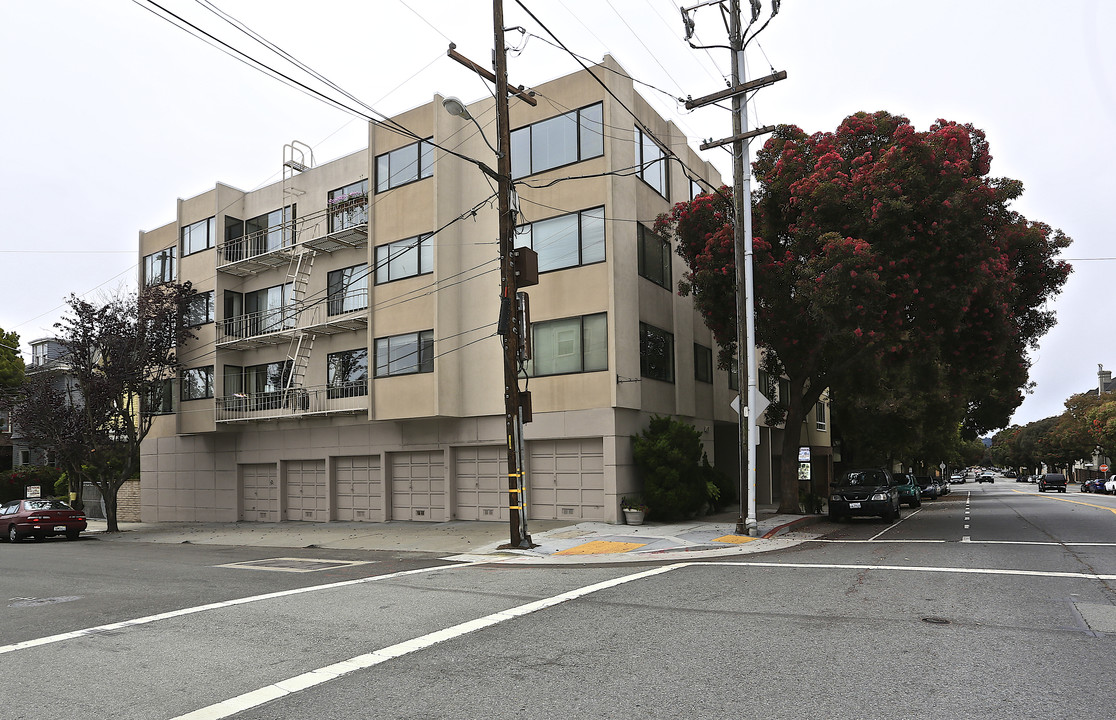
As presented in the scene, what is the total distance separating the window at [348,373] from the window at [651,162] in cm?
1081

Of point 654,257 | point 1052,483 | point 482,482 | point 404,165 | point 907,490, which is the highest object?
point 404,165

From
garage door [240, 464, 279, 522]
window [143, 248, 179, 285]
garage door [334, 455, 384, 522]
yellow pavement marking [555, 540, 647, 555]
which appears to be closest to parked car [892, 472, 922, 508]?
yellow pavement marking [555, 540, 647, 555]

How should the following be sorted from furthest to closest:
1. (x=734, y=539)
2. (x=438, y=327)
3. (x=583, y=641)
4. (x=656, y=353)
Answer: (x=656, y=353), (x=438, y=327), (x=734, y=539), (x=583, y=641)

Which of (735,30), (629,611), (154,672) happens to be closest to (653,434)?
(735,30)

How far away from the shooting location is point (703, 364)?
27.6 meters

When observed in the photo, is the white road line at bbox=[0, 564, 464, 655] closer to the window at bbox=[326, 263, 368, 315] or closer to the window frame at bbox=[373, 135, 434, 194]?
the window frame at bbox=[373, 135, 434, 194]

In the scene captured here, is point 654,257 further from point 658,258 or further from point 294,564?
point 294,564

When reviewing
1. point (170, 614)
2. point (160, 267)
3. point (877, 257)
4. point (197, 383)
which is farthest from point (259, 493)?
point (877, 257)

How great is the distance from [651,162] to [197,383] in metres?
20.3

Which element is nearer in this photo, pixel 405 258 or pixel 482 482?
pixel 482 482

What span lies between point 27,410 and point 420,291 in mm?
15423

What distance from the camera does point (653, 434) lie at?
21969mm

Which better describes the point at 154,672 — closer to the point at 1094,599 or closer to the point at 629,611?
the point at 629,611

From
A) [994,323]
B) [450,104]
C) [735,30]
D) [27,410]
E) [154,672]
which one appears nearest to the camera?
[154,672]
